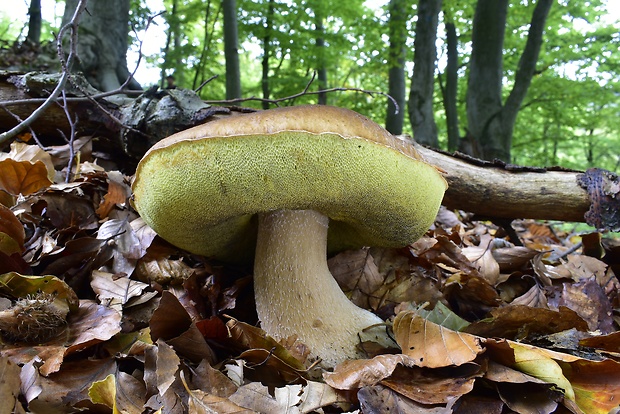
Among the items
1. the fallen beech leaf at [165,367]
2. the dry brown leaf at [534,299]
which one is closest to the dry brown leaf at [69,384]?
the fallen beech leaf at [165,367]

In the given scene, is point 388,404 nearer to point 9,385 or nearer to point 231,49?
point 9,385

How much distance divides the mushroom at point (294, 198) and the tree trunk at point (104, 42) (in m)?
2.63

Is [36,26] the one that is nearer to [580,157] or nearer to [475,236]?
[475,236]

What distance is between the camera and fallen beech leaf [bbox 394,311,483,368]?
1.09 m

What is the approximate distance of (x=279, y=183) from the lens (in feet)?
3.66

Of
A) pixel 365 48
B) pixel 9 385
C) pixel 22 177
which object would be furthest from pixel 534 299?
pixel 365 48

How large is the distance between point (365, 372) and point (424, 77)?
6444 mm

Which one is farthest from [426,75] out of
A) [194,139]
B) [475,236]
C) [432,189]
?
[194,139]

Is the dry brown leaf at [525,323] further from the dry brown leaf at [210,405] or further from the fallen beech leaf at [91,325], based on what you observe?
the fallen beech leaf at [91,325]

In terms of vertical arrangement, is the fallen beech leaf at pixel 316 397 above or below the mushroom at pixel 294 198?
below

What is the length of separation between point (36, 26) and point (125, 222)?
6.75 meters

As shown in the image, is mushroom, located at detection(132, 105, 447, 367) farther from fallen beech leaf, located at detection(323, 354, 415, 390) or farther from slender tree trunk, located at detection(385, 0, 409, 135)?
slender tree trunk, located at detection(385, 0, 409, 135)

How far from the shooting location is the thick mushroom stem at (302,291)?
1341 millimetres

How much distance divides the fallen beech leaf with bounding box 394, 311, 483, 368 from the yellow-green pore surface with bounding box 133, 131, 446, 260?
35 centimetres
